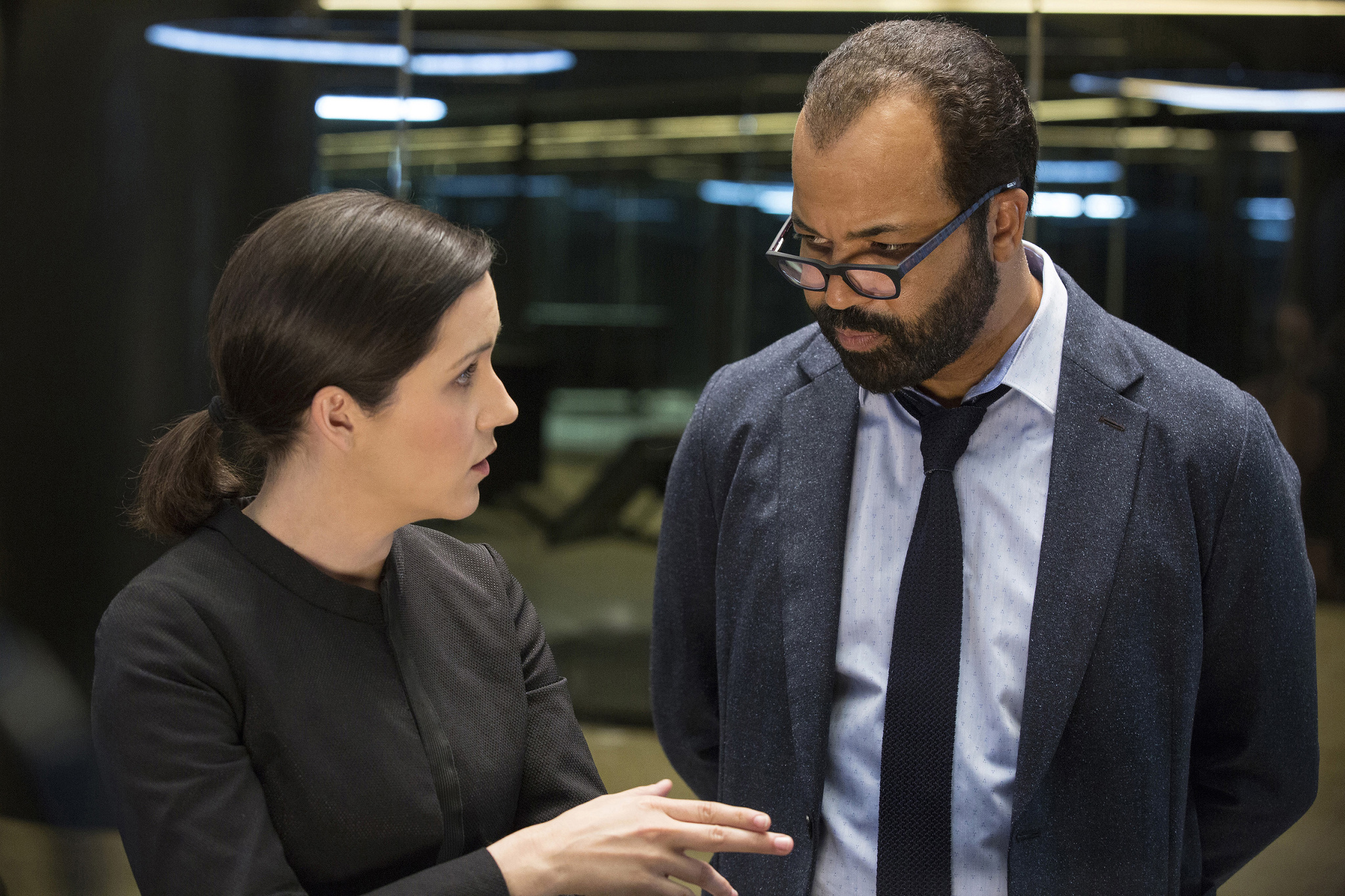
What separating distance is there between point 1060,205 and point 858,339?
9.69ft

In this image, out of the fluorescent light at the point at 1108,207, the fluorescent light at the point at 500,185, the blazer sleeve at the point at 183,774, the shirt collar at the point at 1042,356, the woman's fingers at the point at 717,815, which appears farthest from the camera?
the fluorescent light at the point at 500,185

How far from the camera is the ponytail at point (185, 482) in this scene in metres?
1.47

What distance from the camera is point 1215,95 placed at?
4133mm

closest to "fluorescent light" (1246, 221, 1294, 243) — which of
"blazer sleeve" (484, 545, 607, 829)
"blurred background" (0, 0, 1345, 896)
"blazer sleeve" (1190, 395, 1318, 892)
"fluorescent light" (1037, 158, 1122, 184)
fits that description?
"blurred background" (0, 0, 1345, 896)

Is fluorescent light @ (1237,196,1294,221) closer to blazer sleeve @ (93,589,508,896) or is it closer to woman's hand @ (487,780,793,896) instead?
woman's hand @ (487,780,793,896)

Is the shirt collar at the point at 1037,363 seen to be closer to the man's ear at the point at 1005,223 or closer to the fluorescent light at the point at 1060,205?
the man's ear at the point at 1005,223

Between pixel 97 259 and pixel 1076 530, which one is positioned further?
pixel 97 259

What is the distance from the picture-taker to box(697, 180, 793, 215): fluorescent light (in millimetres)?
4469

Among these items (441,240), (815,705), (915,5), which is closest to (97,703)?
(441,240)

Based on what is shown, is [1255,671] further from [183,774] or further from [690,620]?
[183,774]

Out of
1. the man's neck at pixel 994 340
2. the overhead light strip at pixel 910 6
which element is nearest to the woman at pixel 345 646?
the man's neck at pixel 994 340

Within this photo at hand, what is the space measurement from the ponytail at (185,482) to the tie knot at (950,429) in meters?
0.96

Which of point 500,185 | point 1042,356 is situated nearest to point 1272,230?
point 500,185

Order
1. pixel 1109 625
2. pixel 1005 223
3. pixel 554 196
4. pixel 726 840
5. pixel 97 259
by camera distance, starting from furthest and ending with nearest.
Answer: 1. pixel 554 196
2. pixel 97 259
3. pixel 1005 223
4. pixel 1109 625
5. pixel 726 840
